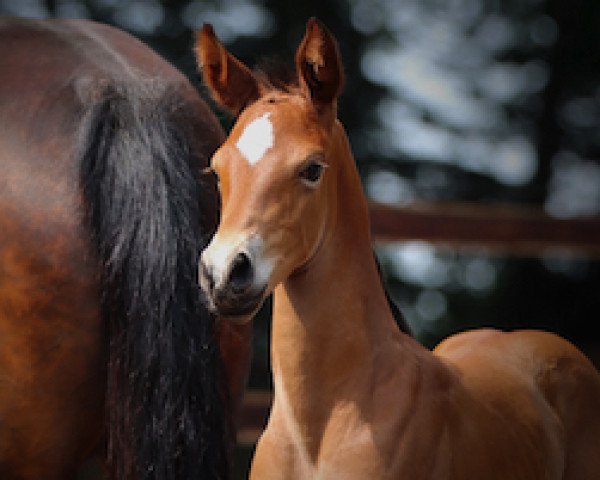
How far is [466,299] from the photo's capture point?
18.1 feet

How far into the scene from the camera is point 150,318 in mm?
2541

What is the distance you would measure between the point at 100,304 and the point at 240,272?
658mm

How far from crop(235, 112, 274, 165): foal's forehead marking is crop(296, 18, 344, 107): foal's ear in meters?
0.12

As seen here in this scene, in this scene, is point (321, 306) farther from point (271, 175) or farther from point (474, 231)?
point (474, 231)

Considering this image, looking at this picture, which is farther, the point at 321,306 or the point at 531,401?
the point at 531,401

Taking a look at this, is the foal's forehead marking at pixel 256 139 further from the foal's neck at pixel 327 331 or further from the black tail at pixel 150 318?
the black tail at pixel 150 318

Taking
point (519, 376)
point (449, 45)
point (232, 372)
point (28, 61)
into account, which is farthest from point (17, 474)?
point (449, 45)

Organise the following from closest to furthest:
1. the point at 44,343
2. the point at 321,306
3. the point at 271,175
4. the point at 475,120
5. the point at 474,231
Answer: the point at 271,175
the point at 321,306
the point at 44,343
the point at 474,231
the point at 475,120

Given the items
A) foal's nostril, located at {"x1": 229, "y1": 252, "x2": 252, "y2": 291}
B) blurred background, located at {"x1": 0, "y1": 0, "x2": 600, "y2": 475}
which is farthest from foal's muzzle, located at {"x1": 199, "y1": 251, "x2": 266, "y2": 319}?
blurred background, located at {"x1": 0, "y1": 0, "x2": 600, "y2": 475}

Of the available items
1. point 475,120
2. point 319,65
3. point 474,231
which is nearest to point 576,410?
point 319,65

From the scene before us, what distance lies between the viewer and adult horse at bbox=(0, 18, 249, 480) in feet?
8.20

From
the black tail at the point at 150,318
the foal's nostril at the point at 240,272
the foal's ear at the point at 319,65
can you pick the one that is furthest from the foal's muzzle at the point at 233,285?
the black tail at the point at 150,318

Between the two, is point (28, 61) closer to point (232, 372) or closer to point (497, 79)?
point (232, 372)

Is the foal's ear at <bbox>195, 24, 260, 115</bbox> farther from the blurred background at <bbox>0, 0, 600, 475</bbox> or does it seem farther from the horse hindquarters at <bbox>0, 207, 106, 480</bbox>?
the blurred background at <bbox>0, 0, 600, 475</bbox>
